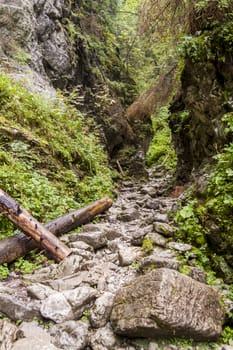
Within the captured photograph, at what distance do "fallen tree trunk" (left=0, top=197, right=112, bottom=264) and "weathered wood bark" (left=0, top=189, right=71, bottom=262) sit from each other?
0.52 ft

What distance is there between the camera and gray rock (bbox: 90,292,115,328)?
3.36 metres

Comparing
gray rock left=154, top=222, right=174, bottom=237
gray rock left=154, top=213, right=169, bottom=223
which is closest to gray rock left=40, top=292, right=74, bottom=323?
gray rock left=154, top=222, right=174, bottom=237

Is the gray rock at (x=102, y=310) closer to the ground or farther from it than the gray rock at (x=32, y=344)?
closer to the ground

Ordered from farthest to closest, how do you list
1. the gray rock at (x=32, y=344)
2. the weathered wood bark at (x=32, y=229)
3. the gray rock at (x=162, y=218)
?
the gray rock at (x=162, y=218) < the weathered wood bark at (x=32, y=229) < the gray rock at (x=32, y=344)

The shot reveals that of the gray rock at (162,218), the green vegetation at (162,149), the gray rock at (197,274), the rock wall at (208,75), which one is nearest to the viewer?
the gray rock at (197,274)

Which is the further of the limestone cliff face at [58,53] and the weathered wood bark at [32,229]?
the limestone cliff face at [58,53]

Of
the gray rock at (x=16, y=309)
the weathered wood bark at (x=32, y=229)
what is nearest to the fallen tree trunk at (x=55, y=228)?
the weathered wood bark at (x=32, y=229)

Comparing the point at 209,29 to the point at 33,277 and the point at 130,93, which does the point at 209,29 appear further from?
the point at 130,93

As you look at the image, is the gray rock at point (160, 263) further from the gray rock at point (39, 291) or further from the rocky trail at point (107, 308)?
the gray rock at point (39, 291)

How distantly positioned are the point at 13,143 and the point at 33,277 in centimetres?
374

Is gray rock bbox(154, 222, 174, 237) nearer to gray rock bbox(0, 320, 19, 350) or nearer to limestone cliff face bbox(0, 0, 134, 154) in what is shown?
gray rock bbox(0, 320, 19, 350)

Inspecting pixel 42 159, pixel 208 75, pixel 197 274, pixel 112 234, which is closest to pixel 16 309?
pixel 197 274

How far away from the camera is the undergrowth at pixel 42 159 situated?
5852mm

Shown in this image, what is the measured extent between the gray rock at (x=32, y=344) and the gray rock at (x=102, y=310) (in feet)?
1.82
